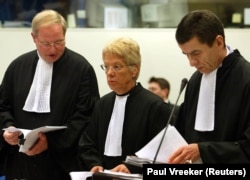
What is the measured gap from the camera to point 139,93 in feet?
10.8

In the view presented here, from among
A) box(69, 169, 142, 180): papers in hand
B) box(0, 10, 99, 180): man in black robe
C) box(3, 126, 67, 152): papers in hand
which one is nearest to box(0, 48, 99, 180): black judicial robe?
box(0, 10, 99, 180): man in black robe

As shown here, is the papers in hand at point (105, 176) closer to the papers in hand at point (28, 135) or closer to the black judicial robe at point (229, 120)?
the black judicial robe at point (229, 120)

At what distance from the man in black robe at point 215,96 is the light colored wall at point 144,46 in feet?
10.0

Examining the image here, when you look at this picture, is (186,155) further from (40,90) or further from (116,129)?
(40,90)

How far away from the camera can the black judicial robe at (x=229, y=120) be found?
270cm

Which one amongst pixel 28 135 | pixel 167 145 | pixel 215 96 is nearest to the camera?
pixel 167 145

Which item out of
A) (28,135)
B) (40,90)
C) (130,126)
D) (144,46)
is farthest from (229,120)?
(144,46)

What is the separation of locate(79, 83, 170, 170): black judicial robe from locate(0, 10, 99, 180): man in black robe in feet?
1.07

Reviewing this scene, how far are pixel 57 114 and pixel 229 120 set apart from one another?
1.33 metres

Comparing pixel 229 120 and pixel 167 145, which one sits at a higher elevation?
pixel 229 120

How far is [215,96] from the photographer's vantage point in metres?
2.93

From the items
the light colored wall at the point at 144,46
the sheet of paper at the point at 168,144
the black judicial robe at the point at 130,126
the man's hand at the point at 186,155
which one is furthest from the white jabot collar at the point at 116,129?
the light colored wall at the point at 144,46

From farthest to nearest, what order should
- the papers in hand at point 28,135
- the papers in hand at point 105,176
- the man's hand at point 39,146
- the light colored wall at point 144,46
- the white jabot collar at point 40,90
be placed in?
the light colored wall at point 144,46
the white jabot collar at point 40,90
the man's hand at point 39,146
the papers in hand at point 28,135
the papers in hand at point 105,176

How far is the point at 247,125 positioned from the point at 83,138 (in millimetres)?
1083
